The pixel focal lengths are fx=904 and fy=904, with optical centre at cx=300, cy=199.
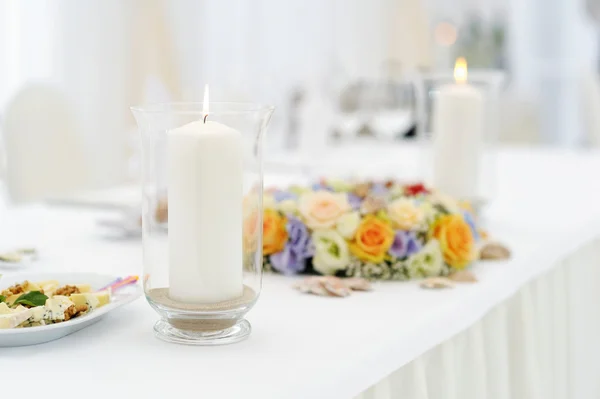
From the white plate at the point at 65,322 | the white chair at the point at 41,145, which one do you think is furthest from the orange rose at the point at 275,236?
the white chair at the point at 41,145

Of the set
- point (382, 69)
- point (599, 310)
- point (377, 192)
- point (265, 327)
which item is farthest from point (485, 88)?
point (382, 69)

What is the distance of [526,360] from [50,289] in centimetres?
67

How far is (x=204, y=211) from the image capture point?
82 centimetres

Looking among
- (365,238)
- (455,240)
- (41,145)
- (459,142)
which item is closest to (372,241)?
(365,238)

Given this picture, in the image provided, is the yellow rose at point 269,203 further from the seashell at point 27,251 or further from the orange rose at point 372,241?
the seashell at point 27,251

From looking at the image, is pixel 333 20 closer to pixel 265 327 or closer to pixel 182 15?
pixel 182 15

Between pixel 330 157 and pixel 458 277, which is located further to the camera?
pixel 330 157

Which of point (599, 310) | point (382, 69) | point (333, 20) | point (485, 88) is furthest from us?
point (382, 69)

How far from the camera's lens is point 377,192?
4.13ft

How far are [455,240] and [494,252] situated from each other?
126 mm

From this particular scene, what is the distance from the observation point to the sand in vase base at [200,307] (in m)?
0.82

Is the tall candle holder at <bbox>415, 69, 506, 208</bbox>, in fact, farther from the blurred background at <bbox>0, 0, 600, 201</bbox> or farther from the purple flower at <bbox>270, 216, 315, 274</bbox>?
the purple flower at <bbox>270, 216, 315, 274</bbox>

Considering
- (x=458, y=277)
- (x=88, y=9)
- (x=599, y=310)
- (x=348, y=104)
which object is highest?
(x=88, y=9)

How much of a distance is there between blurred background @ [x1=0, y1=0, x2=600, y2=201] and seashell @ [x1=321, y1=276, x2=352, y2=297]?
55 cm
